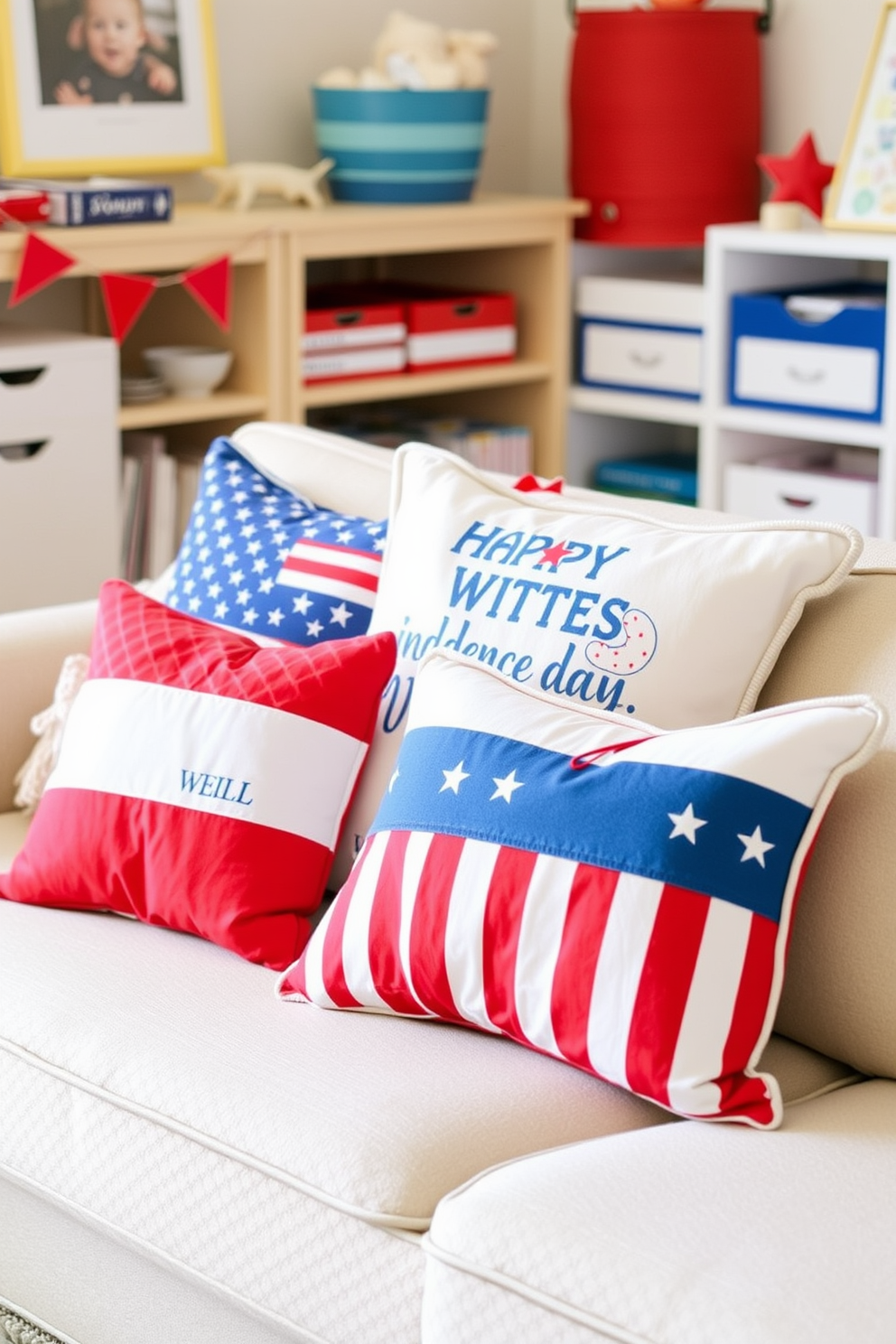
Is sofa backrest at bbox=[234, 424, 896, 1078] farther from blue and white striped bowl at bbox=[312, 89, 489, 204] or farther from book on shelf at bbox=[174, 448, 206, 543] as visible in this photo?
blue and white striped bowl at bbox=[312, 89, 489, 204]

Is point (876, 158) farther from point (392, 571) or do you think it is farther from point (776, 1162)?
point (776, 1162)

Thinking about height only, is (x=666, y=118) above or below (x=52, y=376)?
above

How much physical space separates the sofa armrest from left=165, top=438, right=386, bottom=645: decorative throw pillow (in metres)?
0.16

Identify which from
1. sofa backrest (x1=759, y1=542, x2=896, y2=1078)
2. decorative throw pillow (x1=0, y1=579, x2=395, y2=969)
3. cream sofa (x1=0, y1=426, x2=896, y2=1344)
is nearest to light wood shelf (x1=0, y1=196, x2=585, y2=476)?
decorative throw pillow (x1=0, y1=579, x2=395, y2=969)

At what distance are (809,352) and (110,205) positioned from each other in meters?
1.20

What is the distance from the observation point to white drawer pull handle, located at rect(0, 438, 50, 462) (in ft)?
9.36

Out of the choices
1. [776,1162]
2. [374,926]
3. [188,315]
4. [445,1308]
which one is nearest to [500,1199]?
[445,1308]

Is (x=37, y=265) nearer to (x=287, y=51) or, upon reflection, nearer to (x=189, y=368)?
(x=189, y=368)

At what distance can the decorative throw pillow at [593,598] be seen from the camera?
4.82 feet

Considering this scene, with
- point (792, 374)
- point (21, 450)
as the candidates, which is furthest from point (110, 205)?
point (792, 374)

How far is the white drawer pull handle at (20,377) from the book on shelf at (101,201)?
0.75 feet

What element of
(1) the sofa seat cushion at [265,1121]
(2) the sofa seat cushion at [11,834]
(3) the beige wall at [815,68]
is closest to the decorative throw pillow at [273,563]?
(2) the sofa seat cushion at [11,834]

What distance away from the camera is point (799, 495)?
327cm

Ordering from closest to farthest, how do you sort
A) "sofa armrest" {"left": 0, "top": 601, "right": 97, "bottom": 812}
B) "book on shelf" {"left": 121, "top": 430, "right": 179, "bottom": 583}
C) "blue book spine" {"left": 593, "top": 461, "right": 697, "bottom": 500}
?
"sofa armrest" {"left": 0, "top": 601, "right": 97, "bottom": 812}
"book on shelf" {"left": 121, "top": 430, "right": 179, "bottom": 583}
"blue book spine" {"left": 593, "top": 461, "right": 697, "bottom": 500}
